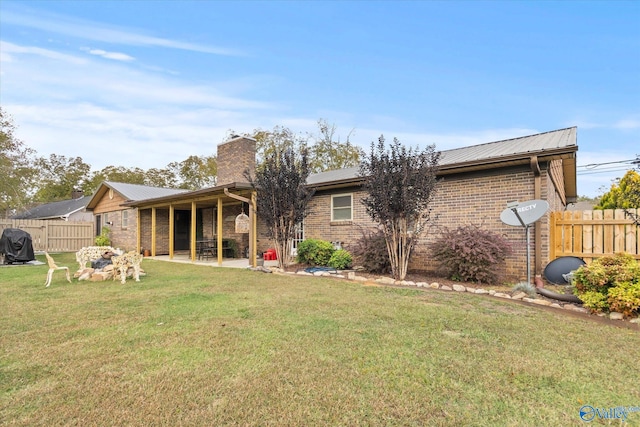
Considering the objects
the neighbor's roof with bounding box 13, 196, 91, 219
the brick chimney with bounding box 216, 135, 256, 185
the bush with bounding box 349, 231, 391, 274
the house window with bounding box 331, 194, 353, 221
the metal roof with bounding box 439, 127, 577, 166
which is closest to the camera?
the metal roof with bounding box 439, 127, 577, 166

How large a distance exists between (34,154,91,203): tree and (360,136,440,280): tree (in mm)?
44324

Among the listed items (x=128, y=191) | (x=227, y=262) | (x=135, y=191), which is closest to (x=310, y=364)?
(x=227, y=262)

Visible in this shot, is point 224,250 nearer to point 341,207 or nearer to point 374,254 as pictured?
point 341,207

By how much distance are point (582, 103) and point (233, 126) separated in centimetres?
2683

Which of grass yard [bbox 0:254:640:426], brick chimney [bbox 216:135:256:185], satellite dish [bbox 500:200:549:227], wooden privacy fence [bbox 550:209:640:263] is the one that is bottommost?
grass yard [bbox 0:254:640:426]

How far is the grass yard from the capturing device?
2291 millimetres

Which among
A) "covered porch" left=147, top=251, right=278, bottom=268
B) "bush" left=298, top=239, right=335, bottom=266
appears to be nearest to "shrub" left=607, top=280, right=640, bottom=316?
"bush" left=298, top=239, right=335, bottom=266

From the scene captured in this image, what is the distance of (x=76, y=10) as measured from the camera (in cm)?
889

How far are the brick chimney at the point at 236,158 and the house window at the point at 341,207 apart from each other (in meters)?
3.80

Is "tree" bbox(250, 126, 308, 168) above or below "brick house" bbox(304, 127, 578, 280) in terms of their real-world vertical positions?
above

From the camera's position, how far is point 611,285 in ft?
16.0

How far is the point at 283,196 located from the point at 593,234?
7.33 meters

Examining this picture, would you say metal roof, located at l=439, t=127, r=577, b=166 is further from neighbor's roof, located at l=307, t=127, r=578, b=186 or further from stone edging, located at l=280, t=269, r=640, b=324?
stone edging, located at l=280, t=269, r=640, b=324

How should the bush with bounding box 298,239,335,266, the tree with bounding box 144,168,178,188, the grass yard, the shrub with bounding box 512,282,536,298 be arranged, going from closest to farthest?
the grass yard, the shrub with bounding box 512,282,536,298, the bush with bounding box 298,239,335,266, the tree with bounding box 144,168,178,188
